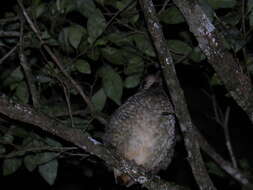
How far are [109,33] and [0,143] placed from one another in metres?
0.96

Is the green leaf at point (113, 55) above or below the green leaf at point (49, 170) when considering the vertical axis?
above

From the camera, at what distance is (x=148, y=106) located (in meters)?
3.29

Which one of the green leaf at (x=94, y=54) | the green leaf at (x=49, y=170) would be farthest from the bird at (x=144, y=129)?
the green leaf at (x=94, y=54)

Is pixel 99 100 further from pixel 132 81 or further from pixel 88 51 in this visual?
pixel 88 51

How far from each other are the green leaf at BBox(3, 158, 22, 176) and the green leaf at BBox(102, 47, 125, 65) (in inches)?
36.7

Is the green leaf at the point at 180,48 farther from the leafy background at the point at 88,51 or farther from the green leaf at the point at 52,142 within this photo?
the green leaf at the point at 52,142

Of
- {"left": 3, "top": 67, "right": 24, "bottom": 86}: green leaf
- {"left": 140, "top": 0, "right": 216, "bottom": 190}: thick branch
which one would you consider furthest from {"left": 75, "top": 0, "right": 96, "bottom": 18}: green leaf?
{"left": 3, "top": 67, "right": 24, "bottom": 86}: green leaf

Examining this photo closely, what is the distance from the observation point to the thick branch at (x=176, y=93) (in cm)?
235

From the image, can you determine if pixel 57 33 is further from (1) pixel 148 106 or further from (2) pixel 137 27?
(1) pixel 148 106

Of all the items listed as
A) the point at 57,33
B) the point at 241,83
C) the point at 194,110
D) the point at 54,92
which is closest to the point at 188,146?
the point at 241,83

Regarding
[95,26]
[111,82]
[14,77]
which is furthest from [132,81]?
[14,77]

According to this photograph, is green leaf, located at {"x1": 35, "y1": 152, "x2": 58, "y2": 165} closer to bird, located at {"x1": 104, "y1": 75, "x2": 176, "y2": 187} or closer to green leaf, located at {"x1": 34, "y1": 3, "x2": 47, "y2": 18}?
bird, located at {"x1": 104, "y1": 75, "x2": 176, "y2": 187}

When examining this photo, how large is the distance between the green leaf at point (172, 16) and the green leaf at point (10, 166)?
1.31 meters

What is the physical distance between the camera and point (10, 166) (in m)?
3.13
